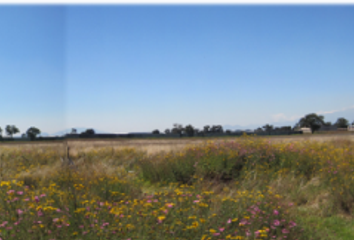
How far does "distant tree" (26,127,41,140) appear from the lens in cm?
427

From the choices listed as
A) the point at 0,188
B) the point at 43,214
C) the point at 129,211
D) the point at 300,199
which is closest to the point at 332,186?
the point at 300,199

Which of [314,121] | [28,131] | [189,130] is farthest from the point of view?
[314,121]

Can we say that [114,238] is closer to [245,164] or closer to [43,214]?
[43,214]

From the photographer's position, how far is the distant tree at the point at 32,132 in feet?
14.0

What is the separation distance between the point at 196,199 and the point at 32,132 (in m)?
2.55

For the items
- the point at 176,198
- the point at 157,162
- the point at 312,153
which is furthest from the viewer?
the point at 157,162

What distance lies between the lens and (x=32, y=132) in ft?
14.4

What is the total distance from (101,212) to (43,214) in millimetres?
666

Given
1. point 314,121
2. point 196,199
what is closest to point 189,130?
point 314,121

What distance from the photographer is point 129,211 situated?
157 inches

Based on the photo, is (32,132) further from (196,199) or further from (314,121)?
(314,121)

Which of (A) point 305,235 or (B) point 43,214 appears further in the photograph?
(A) point 305,235

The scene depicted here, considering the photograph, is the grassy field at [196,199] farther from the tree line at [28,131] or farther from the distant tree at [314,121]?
the distant tree at [314,121]

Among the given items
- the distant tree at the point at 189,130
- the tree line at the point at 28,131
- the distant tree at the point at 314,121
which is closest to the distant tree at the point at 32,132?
the tree line at the point at 28,131
